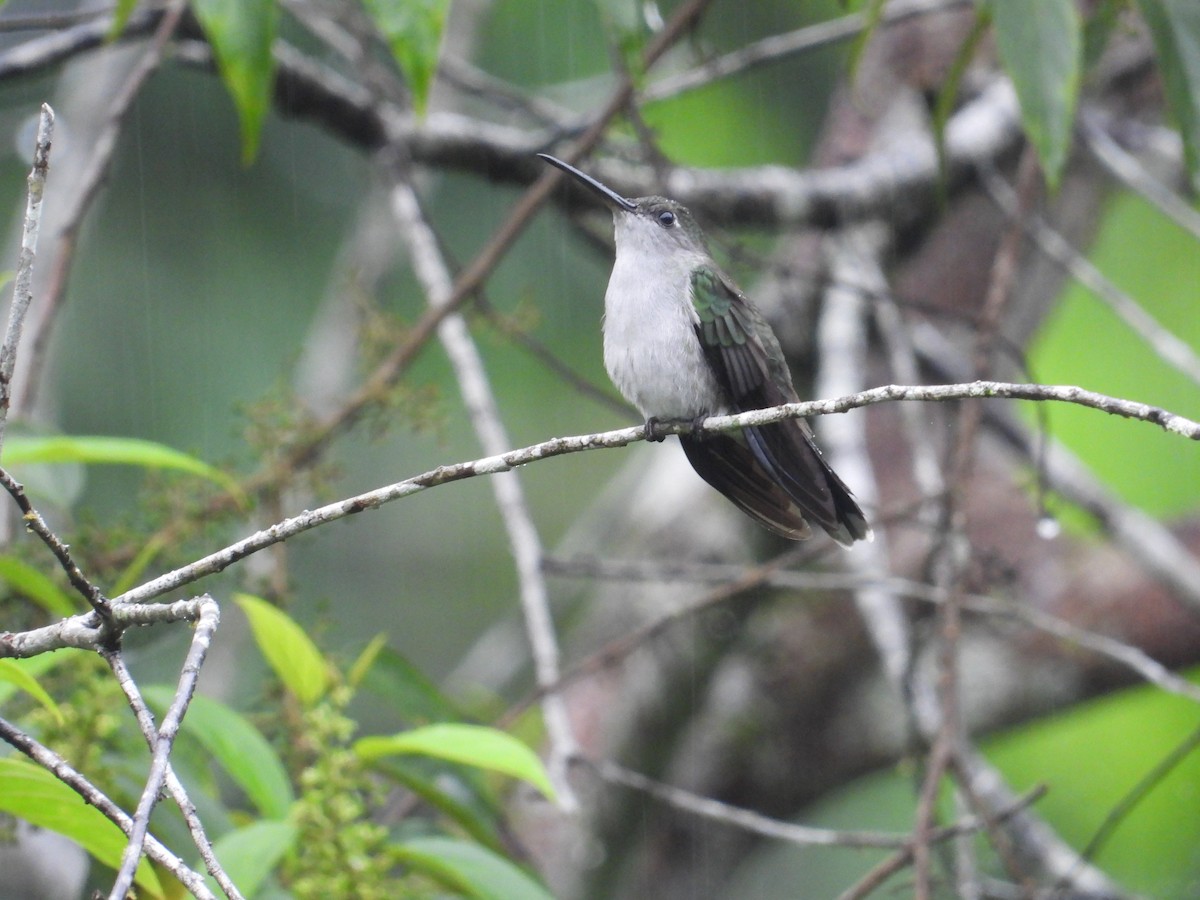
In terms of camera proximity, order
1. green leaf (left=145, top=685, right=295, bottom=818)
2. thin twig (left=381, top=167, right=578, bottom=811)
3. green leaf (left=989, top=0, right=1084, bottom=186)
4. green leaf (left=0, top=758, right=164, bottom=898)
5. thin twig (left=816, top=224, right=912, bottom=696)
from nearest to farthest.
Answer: green leaf (left=0, top=758, right=164, bottom=898)
green leaf (left=145, top=685, right=295, bottom=818)
green leaf (left=989, top=0, right=1084, bottom=186)
thin twig (left=381, top=167, right=578, bottom=811)
thin twig (left=816, top=224, right=912, bottom=696)

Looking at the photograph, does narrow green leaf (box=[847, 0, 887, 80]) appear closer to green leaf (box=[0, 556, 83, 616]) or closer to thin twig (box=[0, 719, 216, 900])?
green leaf (box=[0, 556, 83, 616])

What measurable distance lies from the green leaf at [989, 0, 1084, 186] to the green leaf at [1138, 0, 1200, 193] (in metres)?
0.35

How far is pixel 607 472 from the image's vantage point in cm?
1273

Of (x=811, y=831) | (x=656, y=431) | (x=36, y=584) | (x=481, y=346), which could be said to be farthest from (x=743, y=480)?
(x=481, y=346)

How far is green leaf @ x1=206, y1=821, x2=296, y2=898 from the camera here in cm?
251

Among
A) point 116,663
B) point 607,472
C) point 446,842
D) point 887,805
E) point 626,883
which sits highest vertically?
point 607,472

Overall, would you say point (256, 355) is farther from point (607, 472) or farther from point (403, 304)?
→ point (607, 472)

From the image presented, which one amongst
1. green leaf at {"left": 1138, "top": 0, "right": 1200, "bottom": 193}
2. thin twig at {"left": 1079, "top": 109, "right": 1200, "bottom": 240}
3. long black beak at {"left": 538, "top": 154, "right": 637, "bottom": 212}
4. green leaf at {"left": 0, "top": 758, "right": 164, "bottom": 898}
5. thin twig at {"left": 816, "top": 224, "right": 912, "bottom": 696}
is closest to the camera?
green leaf at {"left": 0, "top": 758, "right": 164, "bottom": 898}

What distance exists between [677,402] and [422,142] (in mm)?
2306

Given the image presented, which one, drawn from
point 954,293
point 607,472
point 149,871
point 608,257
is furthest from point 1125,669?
point 607,472

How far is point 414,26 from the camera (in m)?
2.72

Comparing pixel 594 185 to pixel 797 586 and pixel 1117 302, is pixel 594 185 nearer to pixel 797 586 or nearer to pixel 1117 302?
pixel 797 586

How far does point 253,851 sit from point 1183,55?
2.98 meters

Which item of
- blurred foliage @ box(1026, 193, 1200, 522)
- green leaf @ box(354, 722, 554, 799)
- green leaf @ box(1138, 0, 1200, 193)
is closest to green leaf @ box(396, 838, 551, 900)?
green leaf @ box(354, 722, 554, 799)
